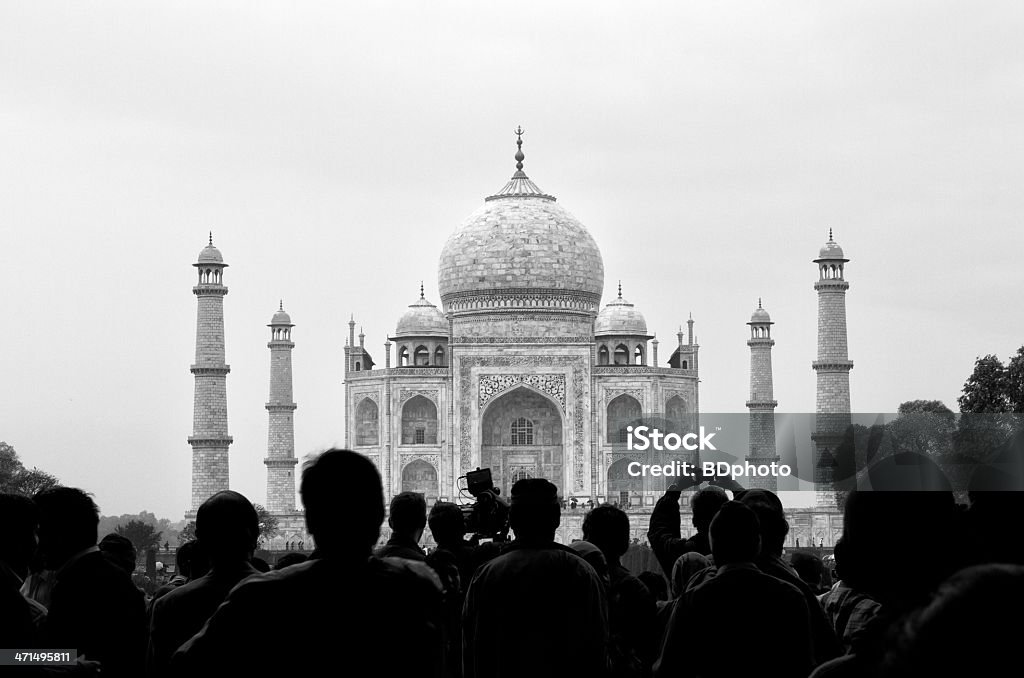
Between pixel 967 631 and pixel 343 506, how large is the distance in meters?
1.67

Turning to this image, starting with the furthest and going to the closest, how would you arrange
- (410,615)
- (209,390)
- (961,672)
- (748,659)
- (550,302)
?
(550,302) → (209,390) → (748,659) → (410,615) → (961,672)

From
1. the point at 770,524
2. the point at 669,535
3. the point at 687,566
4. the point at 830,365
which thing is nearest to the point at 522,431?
the point at 830,365

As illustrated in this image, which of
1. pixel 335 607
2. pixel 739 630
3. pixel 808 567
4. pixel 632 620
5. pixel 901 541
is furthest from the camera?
pixel 808 567

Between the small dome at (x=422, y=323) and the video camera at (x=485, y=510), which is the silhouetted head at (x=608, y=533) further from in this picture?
the small dome at (x=422, y=323)

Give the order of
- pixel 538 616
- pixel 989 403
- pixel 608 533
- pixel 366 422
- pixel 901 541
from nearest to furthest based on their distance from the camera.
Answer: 1. pixel 901 541
2. pixel 538 616
3. pixel 608 533
4. pixel 989 403
5. pixel 366 422

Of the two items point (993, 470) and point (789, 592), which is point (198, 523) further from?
point (993, 470)

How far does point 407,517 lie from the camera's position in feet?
19.4

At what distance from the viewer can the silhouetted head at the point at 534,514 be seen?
4992mm

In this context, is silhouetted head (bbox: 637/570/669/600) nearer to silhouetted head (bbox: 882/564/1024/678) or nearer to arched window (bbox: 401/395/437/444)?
silhouetted head (bbox: 882/564/1024/678)

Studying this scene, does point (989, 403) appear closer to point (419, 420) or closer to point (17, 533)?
point (419, 420)

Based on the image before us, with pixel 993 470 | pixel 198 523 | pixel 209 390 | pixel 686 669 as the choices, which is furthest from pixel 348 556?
pixel 209 390

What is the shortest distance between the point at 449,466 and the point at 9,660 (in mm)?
35491

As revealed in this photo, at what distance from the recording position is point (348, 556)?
3.05m

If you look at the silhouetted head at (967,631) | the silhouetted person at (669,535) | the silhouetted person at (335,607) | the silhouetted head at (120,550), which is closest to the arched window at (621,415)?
the silhouetted person at (669,535)
